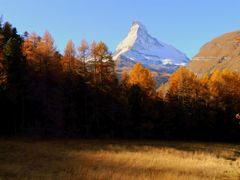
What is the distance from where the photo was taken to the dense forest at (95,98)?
41906 millimetres

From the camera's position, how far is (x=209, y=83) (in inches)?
2488

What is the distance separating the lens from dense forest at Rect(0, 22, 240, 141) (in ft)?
137

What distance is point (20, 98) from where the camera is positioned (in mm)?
41906

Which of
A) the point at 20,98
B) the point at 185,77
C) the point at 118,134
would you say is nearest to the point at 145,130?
the point at 118,134

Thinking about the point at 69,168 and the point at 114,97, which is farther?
the point at 114,97

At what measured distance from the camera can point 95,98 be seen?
158 ft

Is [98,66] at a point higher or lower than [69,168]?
higher

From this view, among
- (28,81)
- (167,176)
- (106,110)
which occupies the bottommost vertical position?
(167,176)

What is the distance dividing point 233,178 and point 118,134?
39.4 metres

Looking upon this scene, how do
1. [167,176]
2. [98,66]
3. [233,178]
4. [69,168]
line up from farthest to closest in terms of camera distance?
[98,66] → [69,168] → [167,176] → [233,178]

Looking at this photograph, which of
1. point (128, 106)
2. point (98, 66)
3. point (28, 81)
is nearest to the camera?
point (28, 81)

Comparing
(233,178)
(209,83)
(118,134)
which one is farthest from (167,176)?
(209,83)

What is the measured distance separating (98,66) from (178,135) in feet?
66.8

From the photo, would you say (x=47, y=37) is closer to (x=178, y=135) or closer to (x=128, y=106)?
→ (x=128, y=106)
